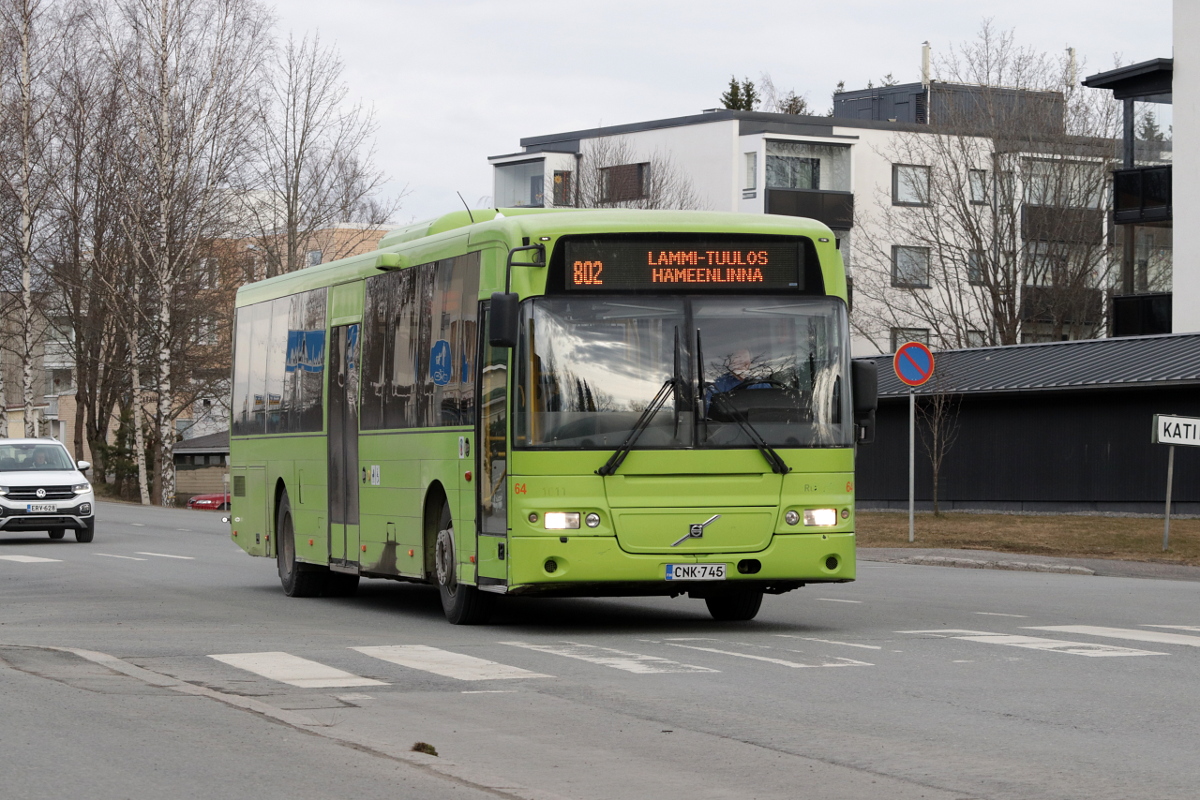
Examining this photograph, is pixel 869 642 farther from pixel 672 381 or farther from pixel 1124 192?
pixel 1124 192

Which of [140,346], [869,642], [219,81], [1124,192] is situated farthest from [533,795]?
[140,346]

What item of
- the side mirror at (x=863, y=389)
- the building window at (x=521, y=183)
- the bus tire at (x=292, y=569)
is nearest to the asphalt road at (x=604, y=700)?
the bus tire at (x=292, y=569)

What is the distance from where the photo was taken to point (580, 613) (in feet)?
54.9

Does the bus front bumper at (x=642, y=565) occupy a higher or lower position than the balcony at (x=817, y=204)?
lower

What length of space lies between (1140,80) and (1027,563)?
76.9ft

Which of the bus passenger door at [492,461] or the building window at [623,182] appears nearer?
the bus passenger door at [492,461]

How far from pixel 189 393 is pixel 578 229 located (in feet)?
162

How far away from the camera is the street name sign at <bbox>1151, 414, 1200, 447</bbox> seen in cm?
2523

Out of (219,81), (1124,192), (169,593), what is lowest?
(169,593)

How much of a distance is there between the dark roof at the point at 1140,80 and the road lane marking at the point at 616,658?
34.6m

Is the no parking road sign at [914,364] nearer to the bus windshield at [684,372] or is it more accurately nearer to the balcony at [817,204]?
the bus windshield at [684,372]

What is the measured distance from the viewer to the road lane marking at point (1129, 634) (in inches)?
537

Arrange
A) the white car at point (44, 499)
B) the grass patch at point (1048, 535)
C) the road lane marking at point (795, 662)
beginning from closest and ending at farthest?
1. the road lane marking at point (795, 662)
2. the grass patch at point (1048, 535)
3. the white car at point (44, 499)

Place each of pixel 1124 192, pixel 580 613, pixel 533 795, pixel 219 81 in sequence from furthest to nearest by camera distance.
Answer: pixel 219 81 → pixel 1124 192 → pixel 580 613 → pixel 533 795
